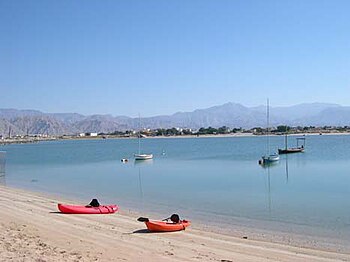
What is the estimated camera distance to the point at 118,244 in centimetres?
1520

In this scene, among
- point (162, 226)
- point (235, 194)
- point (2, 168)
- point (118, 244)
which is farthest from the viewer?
point (2, 168)

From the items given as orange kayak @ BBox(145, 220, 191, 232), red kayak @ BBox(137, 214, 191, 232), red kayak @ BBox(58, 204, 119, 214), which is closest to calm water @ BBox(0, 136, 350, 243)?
red kayak @ BBox(58, 204, 119, 214)

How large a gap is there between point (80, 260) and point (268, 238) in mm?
8126

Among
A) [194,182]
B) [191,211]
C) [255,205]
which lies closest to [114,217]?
[191,211]

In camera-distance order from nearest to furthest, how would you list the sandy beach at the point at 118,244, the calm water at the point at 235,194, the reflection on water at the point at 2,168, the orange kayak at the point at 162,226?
the sandy beach at the point at 118,244 → the orange kayak at the point at 162,226 → the calm water at the point at 235,194 → the reflection on water at the point at 2,168

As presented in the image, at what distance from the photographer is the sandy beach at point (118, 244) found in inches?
521

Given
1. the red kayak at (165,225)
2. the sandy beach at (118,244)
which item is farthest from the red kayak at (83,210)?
the red kayak at (165,225)

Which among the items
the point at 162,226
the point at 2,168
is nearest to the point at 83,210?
the point at 162,226

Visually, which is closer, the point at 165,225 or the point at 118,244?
the point at 118,244

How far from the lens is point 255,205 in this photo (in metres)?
26.2

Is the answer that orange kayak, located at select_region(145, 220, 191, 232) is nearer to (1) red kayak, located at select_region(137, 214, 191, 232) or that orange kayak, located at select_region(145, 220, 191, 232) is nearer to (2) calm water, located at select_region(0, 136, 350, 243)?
(1) red kayak, located at select_region(137, 214, 191, 232)

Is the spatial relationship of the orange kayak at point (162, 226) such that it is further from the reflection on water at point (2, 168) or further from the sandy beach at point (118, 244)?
the reflection on water at point (2, 168)

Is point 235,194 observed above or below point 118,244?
below

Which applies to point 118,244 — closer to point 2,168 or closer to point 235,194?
point 235,194
